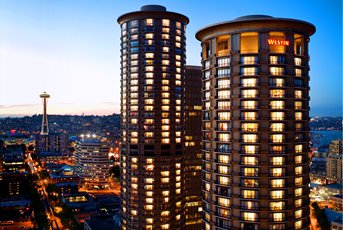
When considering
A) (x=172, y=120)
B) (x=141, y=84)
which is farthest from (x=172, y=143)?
(x=141, y=84)

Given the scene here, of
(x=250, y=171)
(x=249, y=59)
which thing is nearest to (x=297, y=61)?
(x=249, y=59)

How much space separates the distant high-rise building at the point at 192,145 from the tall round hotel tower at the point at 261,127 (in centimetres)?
6820

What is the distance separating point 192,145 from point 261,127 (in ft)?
247

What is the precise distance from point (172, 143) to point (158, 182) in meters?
14.6

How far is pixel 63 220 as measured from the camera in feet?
563

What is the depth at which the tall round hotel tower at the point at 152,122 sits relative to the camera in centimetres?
12650

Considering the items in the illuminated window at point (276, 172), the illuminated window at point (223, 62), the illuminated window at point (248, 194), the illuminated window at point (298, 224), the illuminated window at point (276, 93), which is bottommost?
the illuminated window at point (298, 224)

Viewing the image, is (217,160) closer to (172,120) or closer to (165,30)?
(172,120)

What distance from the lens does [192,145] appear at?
152375 mm

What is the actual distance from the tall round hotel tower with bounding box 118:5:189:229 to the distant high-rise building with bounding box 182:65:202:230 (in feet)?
64.7

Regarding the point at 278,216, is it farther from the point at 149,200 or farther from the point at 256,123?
the point at 149,200

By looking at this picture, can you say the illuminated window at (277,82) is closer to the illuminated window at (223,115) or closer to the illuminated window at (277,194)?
the illuminated window at (223,115)

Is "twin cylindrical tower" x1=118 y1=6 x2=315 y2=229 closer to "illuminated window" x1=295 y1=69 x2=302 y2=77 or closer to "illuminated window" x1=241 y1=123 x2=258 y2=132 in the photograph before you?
"illuminated window" x1=295 y1=69 x2=302 y2=77

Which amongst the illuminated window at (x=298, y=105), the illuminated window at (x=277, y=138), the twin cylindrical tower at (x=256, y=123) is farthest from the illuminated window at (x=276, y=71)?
the illuminated window at (x=277, y=138)
